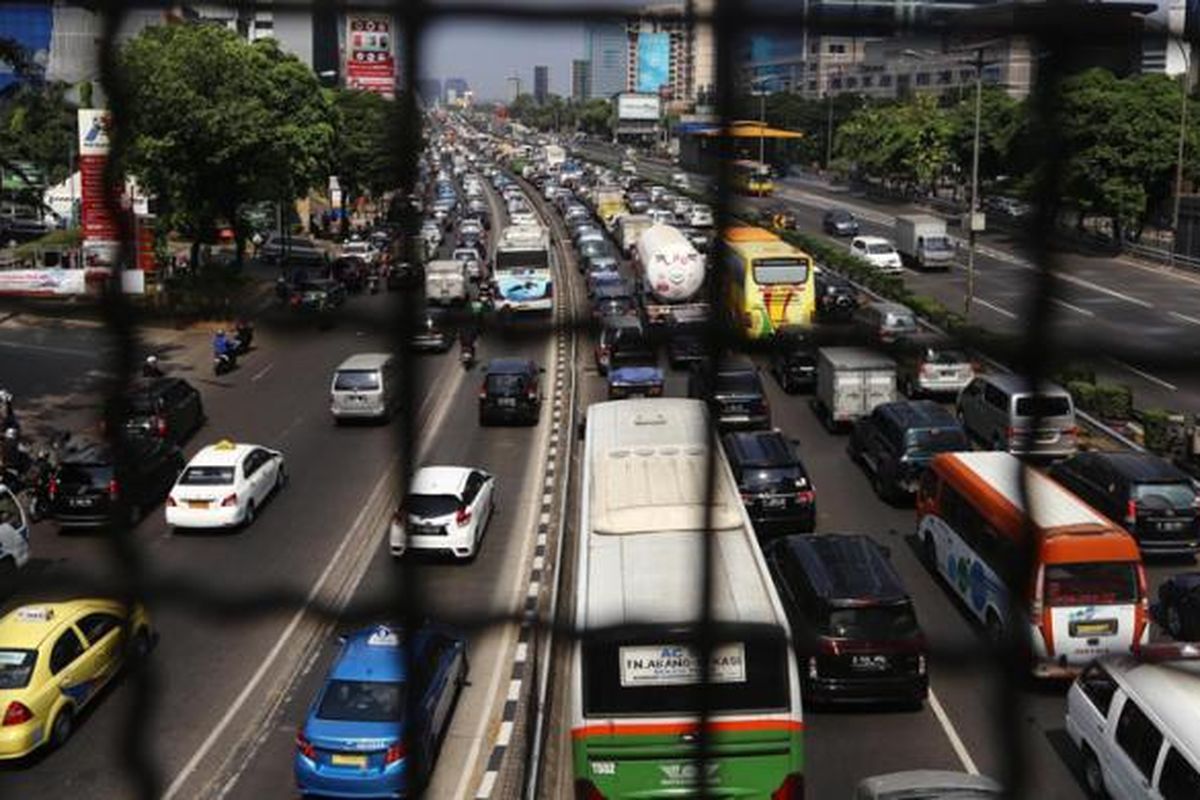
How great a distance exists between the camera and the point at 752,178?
104 centimetres

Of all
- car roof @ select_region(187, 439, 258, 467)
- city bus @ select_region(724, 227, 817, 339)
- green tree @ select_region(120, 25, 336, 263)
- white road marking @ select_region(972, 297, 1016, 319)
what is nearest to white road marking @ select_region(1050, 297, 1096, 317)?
white road marking @ select_region(972, 297, 1016, 319)

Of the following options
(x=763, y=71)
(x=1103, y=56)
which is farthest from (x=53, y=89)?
(x=1103, y=56)

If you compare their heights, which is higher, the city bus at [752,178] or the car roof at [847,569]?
the city bus at [752,178]

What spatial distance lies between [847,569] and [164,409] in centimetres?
206

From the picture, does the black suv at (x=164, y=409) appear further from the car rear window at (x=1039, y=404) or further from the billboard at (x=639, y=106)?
the car rear window at (x=1039, y=404)

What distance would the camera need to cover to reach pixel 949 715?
311 centimetres

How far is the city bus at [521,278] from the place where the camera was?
144 cm

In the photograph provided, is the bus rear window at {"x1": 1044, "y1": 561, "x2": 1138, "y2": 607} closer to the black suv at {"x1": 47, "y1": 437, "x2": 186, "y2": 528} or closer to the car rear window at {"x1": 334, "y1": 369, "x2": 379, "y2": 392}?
the car rear window at {"x1": 334, "y1": 369, "x2": 379, "y2": 392}

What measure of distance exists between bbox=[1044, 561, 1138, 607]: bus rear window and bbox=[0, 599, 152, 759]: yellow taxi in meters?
1.77

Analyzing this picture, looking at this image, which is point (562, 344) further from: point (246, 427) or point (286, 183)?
point (246, 427)

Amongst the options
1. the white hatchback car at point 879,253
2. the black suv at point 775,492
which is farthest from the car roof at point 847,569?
the white hatchback car at point 879,253

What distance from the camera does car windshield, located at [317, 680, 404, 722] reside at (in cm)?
261

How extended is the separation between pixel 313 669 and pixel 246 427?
0.70 meters

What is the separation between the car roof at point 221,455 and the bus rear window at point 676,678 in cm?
153
